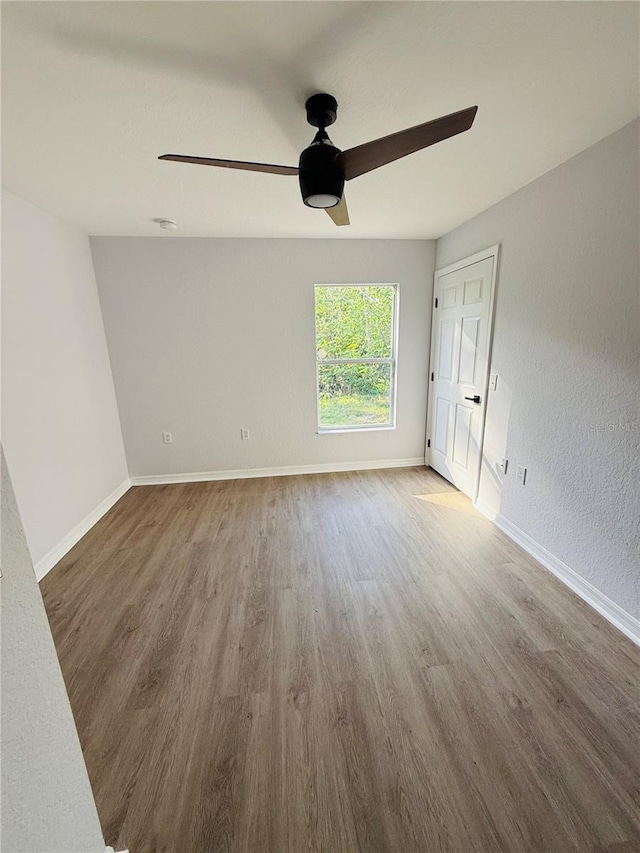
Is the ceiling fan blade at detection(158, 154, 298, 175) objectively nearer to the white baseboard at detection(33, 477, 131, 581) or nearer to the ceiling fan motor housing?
the ceiling fan motor housing

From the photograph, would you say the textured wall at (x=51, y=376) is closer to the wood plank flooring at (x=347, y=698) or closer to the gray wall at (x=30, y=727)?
the wood plank flooring at (x=347, y=698)

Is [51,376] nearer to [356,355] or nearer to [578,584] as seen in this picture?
[356,355]

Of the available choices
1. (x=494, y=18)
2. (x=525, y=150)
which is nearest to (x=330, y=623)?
(x=494, y=18)

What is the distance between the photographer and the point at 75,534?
258 centimetres

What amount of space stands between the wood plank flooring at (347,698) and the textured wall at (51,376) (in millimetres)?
507

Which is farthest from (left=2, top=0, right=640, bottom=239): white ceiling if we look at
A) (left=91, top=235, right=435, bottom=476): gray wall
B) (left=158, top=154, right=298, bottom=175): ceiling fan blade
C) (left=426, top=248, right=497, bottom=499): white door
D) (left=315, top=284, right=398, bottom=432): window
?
(left=315, top=284, right=398, bottom=432): window

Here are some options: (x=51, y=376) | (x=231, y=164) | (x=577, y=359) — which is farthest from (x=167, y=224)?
(x=577, y=359)

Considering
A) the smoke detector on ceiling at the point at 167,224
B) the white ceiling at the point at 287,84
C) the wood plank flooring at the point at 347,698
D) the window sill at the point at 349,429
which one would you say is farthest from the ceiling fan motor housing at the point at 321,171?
the window sill at the point at 349,429

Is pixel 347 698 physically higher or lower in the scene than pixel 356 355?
lower

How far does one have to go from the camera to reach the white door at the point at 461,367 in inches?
105

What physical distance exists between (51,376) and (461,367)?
3.33m

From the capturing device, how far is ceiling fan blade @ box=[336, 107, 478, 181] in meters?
1.11

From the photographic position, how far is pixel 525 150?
176 centimetres

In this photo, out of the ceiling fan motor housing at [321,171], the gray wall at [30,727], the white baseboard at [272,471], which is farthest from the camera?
the white baseboard at [272,471]
